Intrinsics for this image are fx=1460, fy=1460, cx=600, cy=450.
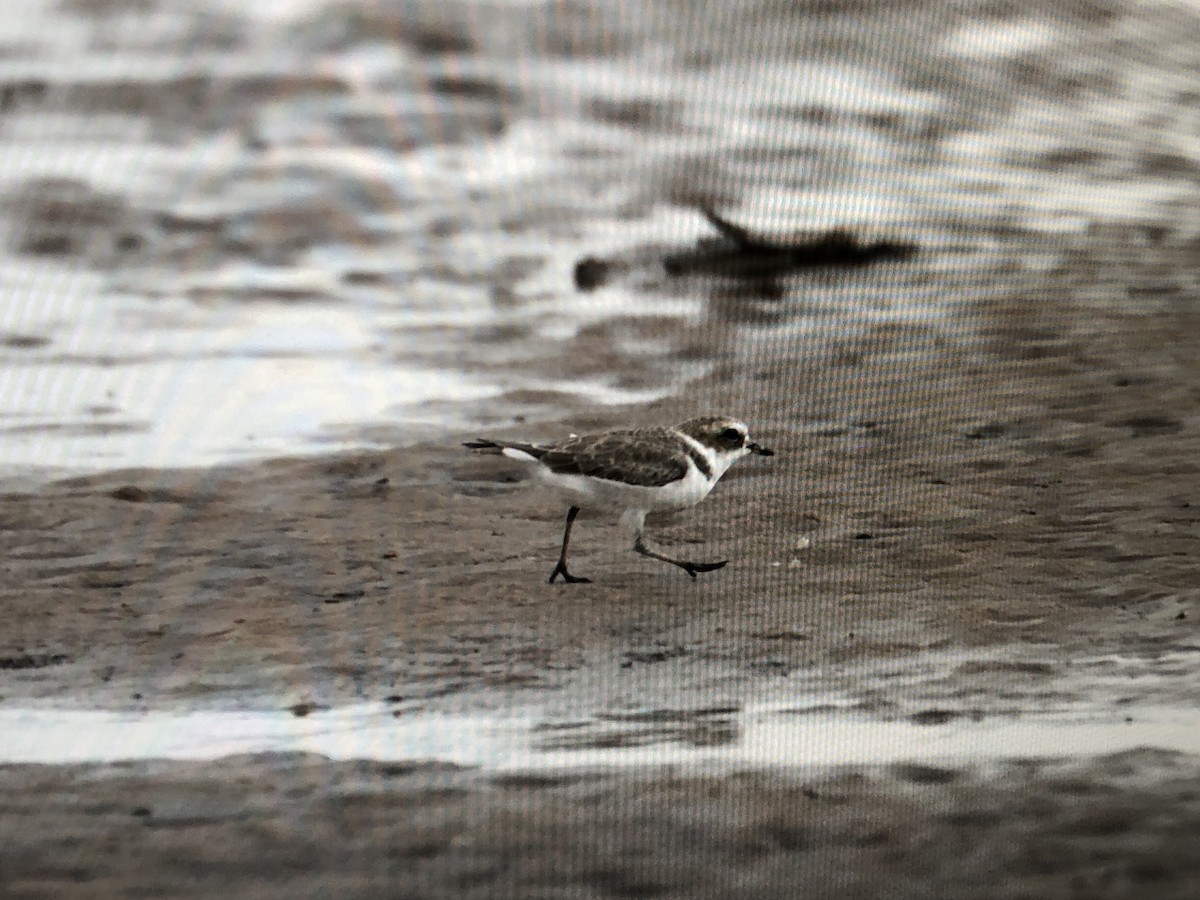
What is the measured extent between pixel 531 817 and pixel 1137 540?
4.19 feet

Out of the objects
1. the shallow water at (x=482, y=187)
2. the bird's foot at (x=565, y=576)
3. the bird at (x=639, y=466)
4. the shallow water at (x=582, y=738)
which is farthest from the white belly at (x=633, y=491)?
the shallow water at (x=482, y=187)

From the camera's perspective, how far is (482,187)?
102 inches

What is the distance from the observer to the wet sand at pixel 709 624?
161 centimetres

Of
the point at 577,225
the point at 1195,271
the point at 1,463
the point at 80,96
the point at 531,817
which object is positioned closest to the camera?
the point at 531,817

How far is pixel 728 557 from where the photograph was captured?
234 centimetres

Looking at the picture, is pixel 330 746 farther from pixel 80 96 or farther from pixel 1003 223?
pixel 1003 223

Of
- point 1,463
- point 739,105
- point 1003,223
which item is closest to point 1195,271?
point 1003,223

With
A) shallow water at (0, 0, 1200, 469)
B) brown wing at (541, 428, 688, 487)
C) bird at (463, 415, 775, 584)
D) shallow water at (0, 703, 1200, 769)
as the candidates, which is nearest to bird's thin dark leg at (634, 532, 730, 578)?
bird at (463, 415, 775, 584)

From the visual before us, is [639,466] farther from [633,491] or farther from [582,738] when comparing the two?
[582,738]

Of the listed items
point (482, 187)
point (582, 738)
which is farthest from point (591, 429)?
point (582, 738)

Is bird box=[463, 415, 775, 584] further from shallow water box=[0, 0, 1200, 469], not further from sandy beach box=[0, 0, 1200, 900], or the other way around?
shallow water box=[0, 0, 1200, 469]

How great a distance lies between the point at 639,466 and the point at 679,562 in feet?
0.56

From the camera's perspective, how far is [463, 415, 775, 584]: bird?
2178 millimetres

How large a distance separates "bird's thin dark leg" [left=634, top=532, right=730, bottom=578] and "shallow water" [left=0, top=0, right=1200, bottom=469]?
525 millimetres
